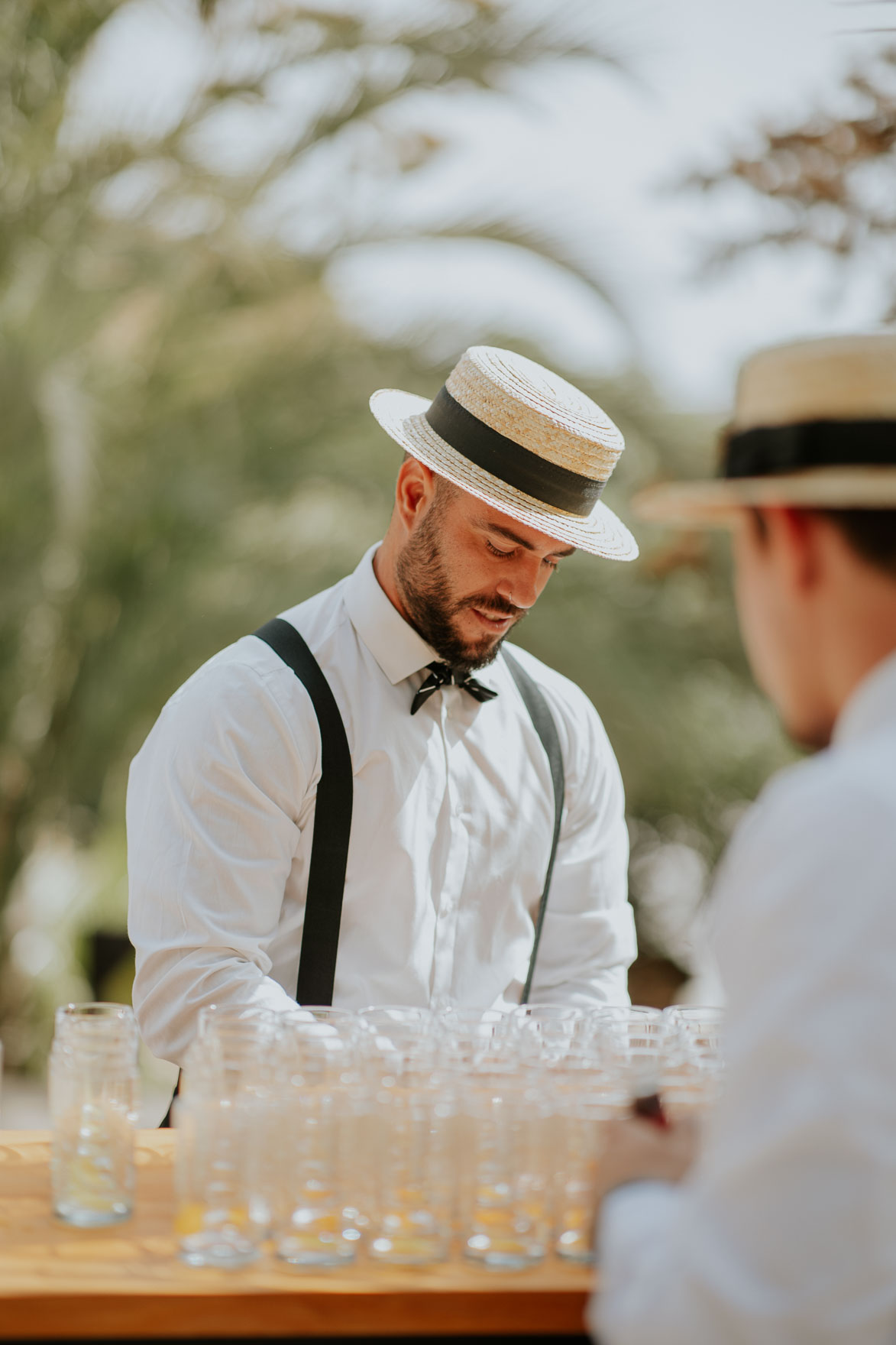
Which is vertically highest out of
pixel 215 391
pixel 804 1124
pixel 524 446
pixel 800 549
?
pixel 800 549

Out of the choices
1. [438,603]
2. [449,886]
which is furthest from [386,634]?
[449,886]

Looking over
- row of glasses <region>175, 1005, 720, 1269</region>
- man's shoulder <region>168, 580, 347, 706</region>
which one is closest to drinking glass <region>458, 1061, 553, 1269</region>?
row of glasses <region>175, 1005, 720, 1269</region>

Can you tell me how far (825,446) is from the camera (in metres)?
A: 1.48

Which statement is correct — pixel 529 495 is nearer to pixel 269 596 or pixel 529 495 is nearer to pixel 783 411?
pixel 783 411

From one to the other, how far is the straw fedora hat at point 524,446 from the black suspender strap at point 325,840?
1.54ft

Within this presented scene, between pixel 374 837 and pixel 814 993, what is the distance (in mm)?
1705

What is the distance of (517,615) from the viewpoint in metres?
3.00

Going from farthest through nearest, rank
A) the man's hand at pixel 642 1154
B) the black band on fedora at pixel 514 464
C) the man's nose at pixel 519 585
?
the man's nose at pixel 519 585 < the black band on fedora at pixel 514 464 < the man's hand at pixel 642 1154

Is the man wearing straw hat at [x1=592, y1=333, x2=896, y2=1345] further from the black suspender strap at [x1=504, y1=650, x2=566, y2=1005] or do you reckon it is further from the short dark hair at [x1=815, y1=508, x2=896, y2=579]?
the black suspender strap at [x1=504, y1=650, x2=566, y2=1005]

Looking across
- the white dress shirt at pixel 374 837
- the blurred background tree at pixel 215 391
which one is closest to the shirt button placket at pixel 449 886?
the white dress shirt at pixel 374 837

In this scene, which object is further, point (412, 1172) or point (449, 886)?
point (449, 886)

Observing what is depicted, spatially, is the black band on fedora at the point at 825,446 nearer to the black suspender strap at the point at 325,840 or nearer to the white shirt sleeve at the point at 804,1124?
the white shirt sleeve at the point at 804,1124

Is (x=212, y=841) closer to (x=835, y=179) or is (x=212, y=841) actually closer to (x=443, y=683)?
(x=443, y=683)

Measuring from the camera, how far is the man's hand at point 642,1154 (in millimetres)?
1522
